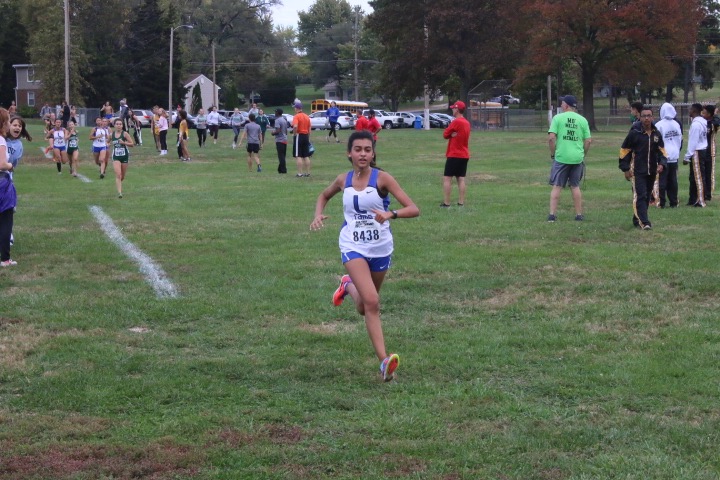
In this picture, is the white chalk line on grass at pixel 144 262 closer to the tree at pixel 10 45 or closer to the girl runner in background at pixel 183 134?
the girl runner in background at pixel 183 134

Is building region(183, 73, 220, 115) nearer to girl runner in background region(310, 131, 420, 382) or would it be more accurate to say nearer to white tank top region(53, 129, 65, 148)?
white tank top region(53, 129, 65, 148)

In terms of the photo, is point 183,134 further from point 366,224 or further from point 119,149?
point 366,224

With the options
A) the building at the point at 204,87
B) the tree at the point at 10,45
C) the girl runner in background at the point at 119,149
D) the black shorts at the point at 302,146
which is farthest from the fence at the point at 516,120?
the tree at the point at 10,45

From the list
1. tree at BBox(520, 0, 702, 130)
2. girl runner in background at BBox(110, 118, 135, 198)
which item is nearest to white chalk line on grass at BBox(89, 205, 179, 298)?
girl runner in background at BBox(110, 118, 135, 198)

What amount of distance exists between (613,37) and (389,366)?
49720 millimetres

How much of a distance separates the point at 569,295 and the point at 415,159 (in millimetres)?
24867

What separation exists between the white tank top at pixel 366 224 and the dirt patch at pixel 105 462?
2.11m

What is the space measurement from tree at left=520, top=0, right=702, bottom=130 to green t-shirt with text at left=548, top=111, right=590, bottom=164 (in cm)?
4101

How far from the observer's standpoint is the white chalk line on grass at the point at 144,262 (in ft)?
32.4

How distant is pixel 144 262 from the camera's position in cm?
1164

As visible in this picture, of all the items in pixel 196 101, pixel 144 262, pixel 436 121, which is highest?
pixel 196 101

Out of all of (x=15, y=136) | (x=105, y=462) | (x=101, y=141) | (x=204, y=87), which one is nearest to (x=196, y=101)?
(x=204, y=87)

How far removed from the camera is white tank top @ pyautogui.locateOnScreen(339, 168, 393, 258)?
6.79 metres

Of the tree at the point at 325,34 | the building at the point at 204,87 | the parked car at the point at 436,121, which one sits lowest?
the parked car at the point at 436,121
